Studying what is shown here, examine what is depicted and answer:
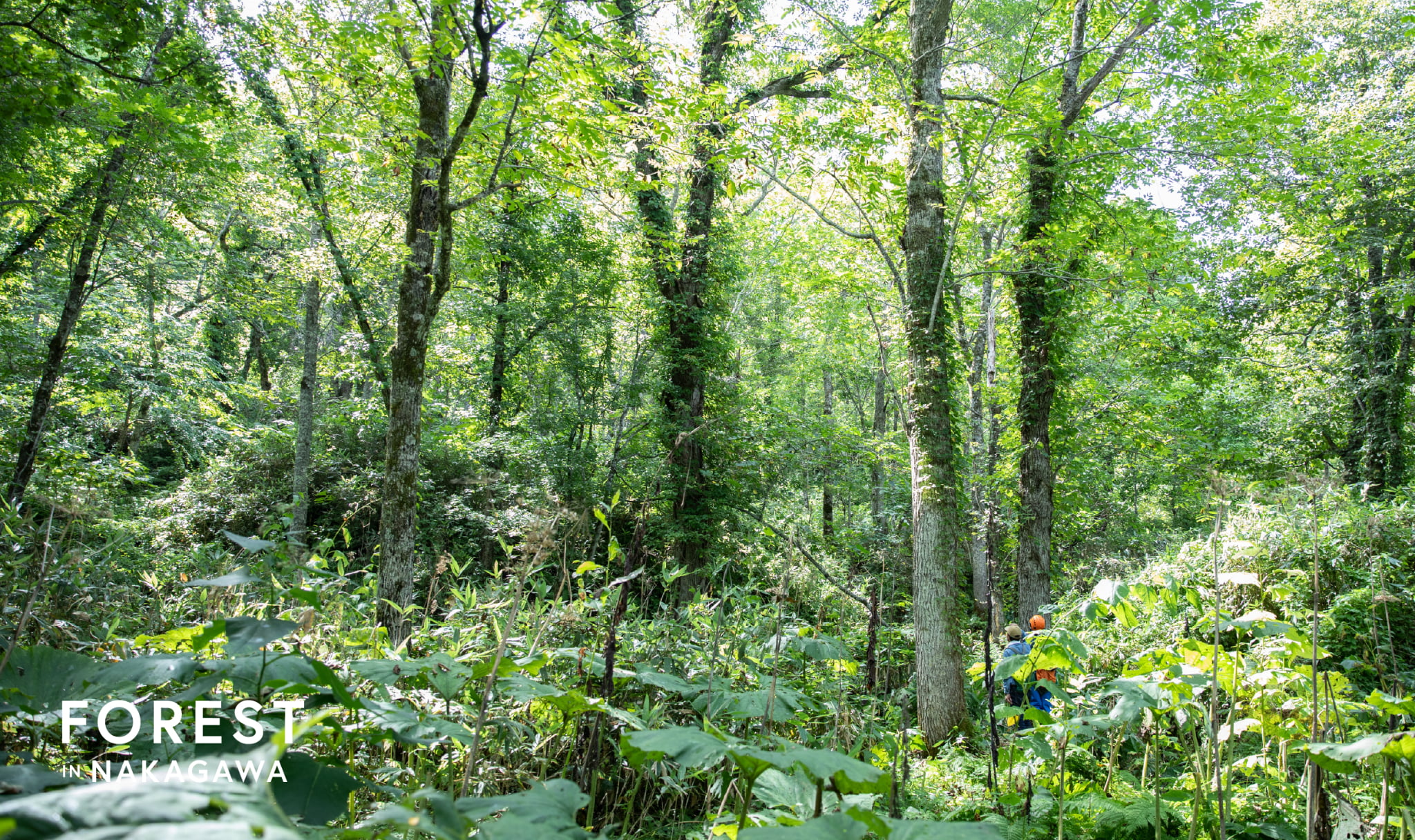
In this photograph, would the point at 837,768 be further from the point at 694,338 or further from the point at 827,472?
the point at 827,472

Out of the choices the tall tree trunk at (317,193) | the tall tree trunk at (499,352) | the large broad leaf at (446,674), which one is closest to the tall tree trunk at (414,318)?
the large broad leaf at (446,674)

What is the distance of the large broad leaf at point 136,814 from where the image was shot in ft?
1.90

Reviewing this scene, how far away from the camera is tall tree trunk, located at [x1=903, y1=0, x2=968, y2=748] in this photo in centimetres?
605

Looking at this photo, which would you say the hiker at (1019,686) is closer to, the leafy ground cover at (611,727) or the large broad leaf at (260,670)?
the leafy ground cover at (611,727)

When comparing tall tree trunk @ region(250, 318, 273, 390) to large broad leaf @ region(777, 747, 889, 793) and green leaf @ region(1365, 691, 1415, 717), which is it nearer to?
large broad leaf @ region(777, 747, 889, 793)

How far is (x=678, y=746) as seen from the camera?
1311 millimetres

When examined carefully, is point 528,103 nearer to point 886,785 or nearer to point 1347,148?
point 886,785

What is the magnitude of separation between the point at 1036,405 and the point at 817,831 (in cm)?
888

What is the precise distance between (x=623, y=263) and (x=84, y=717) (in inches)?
446

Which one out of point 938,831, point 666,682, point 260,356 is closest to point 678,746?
point 938,831

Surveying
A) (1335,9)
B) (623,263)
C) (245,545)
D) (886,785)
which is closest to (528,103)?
(245,545)

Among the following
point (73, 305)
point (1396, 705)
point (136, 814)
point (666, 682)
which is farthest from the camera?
point (73, 305)

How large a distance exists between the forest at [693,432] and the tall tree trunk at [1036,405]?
0.05 metres

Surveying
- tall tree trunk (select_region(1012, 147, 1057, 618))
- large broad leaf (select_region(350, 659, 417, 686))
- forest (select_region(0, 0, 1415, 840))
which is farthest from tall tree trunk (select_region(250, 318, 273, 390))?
large broad leaf (select_region(350, 659, 417, 686))
